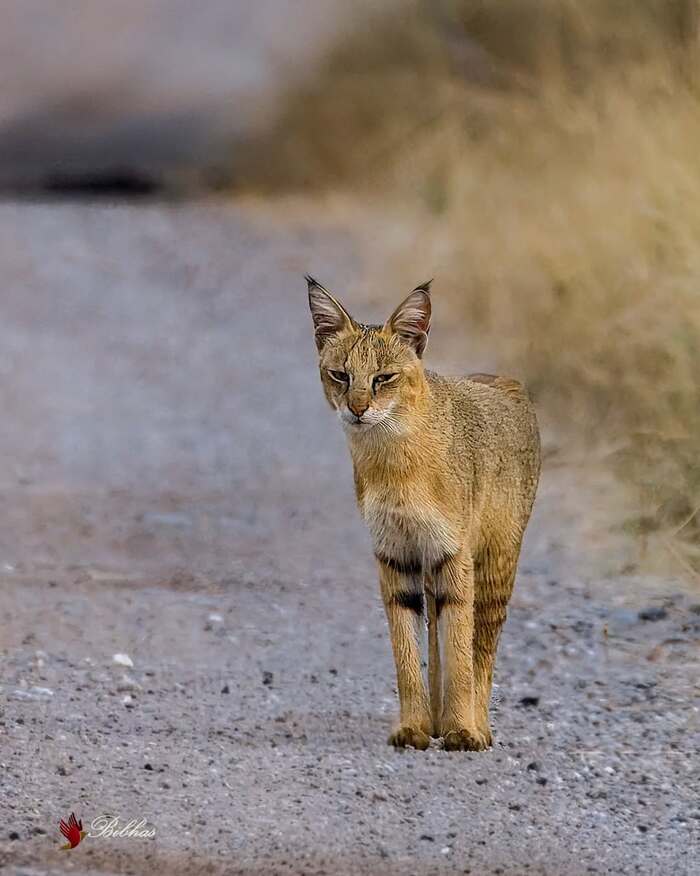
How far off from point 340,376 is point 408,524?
16.0 inches

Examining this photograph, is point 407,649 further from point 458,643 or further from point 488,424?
point 488,424

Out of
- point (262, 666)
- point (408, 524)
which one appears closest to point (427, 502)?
point (408, 524)

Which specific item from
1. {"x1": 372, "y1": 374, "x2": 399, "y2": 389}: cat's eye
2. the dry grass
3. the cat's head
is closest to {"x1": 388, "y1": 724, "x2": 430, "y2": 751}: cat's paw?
the cat's head

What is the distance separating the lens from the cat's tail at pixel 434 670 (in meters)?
4.70

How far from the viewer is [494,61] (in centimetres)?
1143

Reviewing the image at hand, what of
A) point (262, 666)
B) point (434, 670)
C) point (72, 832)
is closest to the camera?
point (72, 832)

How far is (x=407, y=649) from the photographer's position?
4.59m

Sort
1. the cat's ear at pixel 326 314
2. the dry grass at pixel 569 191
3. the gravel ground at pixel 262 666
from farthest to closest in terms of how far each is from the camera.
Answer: the dry grass at pixel 569 191 < the cat's ear at pixel 326 314 < the gravel ground at pixel 262 666

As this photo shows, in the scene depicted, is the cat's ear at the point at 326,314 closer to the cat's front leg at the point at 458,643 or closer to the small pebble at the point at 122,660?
the cat's front leg at the point at 458,643

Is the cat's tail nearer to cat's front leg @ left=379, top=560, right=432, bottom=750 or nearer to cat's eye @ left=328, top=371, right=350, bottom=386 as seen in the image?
cat's front leg @ left=379, top=560, right=432, bottom=750

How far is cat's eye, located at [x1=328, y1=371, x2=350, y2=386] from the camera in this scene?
4395mm

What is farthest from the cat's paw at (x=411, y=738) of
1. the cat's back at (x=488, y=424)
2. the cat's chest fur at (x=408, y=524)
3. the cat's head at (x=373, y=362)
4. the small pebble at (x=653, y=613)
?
the small pebble at (x=653, y=613)

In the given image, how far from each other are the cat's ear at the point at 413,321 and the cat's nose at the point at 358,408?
210mm

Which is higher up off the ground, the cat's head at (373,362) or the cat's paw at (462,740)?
the cat's head at (373,362)
